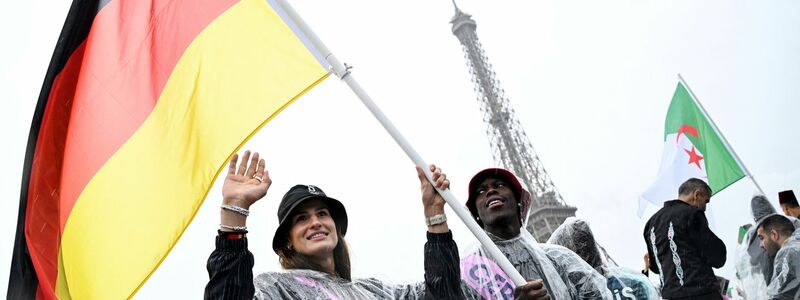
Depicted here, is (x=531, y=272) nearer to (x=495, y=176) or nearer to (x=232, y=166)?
(x=495, y=176)

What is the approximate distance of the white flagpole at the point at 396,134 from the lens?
10.5ft

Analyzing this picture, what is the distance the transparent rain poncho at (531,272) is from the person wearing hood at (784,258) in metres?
2.86

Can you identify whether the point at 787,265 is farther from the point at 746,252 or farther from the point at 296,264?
the point at 296,264

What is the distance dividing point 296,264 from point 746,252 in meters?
5.07

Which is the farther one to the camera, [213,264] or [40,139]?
[40,139]

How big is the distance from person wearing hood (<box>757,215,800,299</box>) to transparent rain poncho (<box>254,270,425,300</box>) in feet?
12.9

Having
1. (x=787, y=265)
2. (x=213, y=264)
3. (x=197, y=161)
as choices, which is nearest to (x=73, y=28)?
(x=197, y=161)

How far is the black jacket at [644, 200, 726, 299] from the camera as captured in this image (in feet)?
17.5

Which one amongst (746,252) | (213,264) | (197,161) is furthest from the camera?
(746,252)

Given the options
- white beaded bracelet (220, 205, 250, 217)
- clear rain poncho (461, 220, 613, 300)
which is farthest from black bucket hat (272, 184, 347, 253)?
clear rain poncho (461, 220, 613, 300)

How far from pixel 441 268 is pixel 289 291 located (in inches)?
27.9

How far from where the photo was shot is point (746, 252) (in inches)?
270

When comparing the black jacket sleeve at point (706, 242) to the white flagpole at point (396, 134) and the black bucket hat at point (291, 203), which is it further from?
the black bucket hat at point (291, 203)

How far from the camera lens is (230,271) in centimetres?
292
